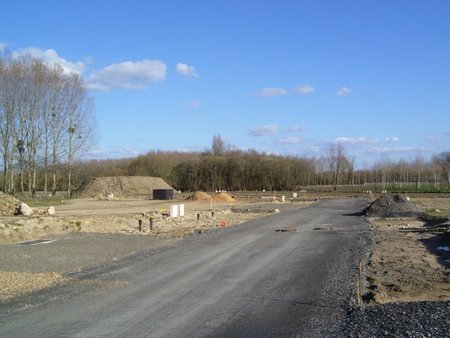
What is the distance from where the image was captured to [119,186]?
82.4m

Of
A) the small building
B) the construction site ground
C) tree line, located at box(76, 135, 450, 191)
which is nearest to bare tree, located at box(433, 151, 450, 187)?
tree line, located at box(76, 135, 450, 191)

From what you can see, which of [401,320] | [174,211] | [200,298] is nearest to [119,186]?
[174,211]

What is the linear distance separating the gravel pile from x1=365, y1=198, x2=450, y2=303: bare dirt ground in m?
0.88

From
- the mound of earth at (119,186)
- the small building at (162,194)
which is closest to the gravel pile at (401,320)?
the small building at (162,194)

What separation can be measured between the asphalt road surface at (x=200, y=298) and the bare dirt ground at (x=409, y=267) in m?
0.65

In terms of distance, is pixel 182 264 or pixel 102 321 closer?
pixel 102 321

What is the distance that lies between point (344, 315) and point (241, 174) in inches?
3742

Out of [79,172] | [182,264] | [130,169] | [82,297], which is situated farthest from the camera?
[130,169]

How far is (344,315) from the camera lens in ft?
27.0

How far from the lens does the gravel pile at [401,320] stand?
697 centimetres

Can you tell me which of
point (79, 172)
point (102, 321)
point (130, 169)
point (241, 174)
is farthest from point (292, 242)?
point (130, 169)

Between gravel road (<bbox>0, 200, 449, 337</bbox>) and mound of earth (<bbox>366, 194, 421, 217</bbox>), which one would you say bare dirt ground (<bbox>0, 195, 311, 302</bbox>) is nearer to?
gravel road (<bbox>0, 200, 449, 337</bbox>)

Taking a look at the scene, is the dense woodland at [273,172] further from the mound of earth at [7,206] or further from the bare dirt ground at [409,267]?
the bare dirt ground at [409,267]

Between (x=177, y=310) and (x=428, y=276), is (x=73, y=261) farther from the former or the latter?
(x=428, y=276)
